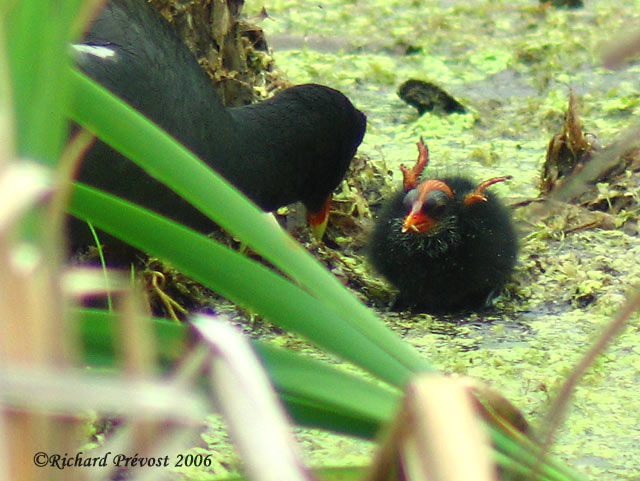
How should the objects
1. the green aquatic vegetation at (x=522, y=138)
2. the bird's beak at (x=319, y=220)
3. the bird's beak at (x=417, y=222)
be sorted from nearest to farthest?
the green aquatic vegetation at (x=522, y=138)
the bird's beak at (x=417, y=222)
the bird's beak at (x=319, y=220)

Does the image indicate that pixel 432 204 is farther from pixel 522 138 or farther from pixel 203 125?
pixel 522 138

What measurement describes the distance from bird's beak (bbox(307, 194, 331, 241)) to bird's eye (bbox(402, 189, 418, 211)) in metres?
0.35

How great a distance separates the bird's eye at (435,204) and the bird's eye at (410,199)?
3 cm

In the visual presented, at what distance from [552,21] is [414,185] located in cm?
245

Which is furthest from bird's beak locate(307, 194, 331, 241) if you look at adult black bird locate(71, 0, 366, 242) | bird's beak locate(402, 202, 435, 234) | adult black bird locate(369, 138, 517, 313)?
bird's beak locate(402, 202, 435, 234)

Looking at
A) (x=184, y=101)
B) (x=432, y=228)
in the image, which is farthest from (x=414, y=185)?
(x=184, y=101)

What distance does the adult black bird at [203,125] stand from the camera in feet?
7.37

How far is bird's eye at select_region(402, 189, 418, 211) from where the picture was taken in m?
2.67

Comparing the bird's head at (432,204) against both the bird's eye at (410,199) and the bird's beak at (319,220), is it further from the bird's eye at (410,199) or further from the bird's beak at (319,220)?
the bird's beak at (319,220)

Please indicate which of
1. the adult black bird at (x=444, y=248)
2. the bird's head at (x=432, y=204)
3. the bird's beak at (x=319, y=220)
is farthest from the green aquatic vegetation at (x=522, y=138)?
the bird's beak at (x=319, y=220)

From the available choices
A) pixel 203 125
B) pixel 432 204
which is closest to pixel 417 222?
pixel 432 204

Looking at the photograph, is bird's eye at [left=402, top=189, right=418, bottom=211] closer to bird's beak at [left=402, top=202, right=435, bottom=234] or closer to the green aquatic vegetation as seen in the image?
bird's beak at [left=402, top=202, right=435, bottom=234]

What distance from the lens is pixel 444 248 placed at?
266 centimetres

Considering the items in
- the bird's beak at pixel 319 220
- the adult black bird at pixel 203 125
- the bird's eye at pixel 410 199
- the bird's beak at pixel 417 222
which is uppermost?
the adult black bird at pixel 203 125
